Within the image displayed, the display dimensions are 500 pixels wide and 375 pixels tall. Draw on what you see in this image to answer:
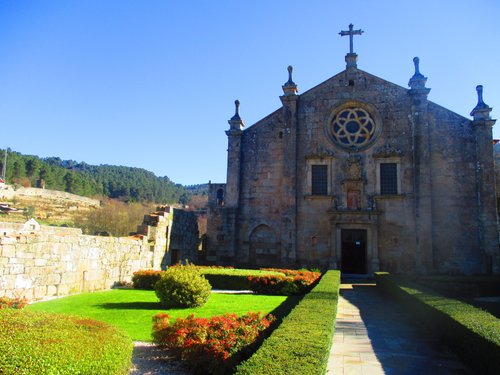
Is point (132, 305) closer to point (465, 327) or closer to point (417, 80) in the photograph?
point (465, 327)

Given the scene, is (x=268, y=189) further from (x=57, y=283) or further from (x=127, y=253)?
(x=57, y=283)

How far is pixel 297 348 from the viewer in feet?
16.9

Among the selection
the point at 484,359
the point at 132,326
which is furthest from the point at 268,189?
the point at 484,359

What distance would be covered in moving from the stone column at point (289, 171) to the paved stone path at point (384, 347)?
1061 cm

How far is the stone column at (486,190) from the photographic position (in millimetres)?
21734

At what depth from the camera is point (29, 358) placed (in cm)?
413

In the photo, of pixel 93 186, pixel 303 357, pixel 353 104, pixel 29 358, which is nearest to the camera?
pixel 29 358

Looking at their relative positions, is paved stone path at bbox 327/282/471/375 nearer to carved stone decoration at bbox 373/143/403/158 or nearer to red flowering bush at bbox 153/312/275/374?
red flowering bush at bbox 153/312/275/374

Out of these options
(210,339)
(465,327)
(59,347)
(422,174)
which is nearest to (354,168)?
(422,174)

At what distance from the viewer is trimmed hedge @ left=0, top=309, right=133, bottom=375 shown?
408 centimetres

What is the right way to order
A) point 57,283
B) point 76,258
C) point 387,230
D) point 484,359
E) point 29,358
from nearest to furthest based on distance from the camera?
point 29,358
point 484,359
point 57,283
point 76,258
point 387,230

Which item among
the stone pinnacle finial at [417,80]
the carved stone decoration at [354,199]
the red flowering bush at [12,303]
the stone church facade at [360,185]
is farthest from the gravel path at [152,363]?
the stone pinnacle finial at [417,80]

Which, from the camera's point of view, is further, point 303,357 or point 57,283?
point 57,283

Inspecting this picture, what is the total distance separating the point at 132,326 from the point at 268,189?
54.4 ft
